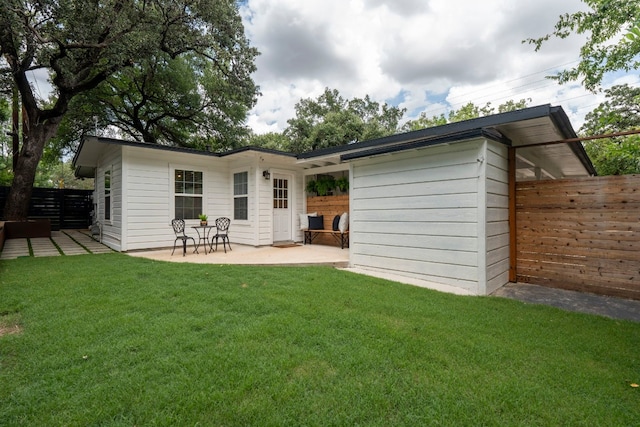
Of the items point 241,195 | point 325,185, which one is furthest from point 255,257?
point 325,185

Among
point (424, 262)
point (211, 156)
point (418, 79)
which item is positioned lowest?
point (424, 262)

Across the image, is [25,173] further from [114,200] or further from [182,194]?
[182,194]

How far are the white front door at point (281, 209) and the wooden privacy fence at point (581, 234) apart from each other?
5.55m

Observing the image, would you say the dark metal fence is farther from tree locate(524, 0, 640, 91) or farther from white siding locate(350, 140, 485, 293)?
tree locate(524, 0, 640, 91)

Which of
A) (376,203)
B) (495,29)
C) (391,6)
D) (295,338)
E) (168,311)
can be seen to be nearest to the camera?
(295,338)

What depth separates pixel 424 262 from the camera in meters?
4.45

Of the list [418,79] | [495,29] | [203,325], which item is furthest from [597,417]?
[418,79]

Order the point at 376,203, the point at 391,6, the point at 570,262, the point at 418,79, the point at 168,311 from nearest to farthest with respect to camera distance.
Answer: the point at 168,311
the point at 570,262
the point at 376,203
the point at 391,6
the point at 418,79

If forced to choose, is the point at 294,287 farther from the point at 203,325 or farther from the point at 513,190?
the point at 513,190

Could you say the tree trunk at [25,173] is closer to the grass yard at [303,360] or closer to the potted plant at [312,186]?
the grass yard at [303,360]

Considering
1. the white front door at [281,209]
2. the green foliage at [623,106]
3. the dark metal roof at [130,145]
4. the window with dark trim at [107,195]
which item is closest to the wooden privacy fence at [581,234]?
the dark metal roof at [130,145]

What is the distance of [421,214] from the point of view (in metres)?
4.50

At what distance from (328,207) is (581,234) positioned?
5.33 m

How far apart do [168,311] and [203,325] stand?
60cm
